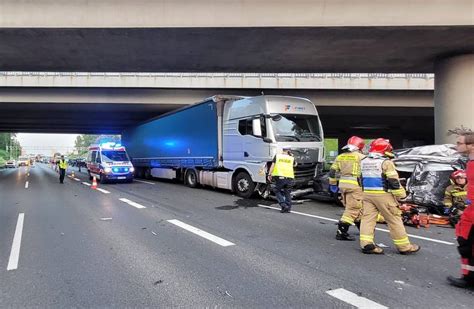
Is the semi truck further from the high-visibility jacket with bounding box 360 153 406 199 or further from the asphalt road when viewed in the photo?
the high-visibility jacket with bounding box 360 153 406 199

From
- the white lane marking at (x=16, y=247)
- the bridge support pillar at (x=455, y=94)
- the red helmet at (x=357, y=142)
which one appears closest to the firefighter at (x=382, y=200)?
the red helmet at (x=357, y=142)

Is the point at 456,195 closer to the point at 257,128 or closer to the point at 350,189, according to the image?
the point at 350,189

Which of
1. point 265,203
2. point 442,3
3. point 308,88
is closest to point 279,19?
point 442,3

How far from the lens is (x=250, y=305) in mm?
4180

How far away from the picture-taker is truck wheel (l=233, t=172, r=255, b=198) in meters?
13.7

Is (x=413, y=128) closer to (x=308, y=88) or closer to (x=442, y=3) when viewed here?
(x=308, y=88)

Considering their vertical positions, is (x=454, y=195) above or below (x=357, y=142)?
below

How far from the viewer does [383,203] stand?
6195 millimetres

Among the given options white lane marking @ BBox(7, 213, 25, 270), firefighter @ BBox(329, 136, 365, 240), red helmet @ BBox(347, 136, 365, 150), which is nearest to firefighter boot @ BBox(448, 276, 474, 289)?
firefighter @ BBox(329, 136, 365, 240)

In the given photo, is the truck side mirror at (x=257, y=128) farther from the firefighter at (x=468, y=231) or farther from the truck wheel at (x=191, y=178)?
the firefighter at (x=468, y=231)

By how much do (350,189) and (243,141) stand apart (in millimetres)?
7032

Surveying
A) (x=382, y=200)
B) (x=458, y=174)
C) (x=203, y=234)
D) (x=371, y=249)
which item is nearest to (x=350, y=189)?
(x=382, y=200)

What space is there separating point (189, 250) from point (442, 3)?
11031 millimetres

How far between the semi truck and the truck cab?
278 cm
